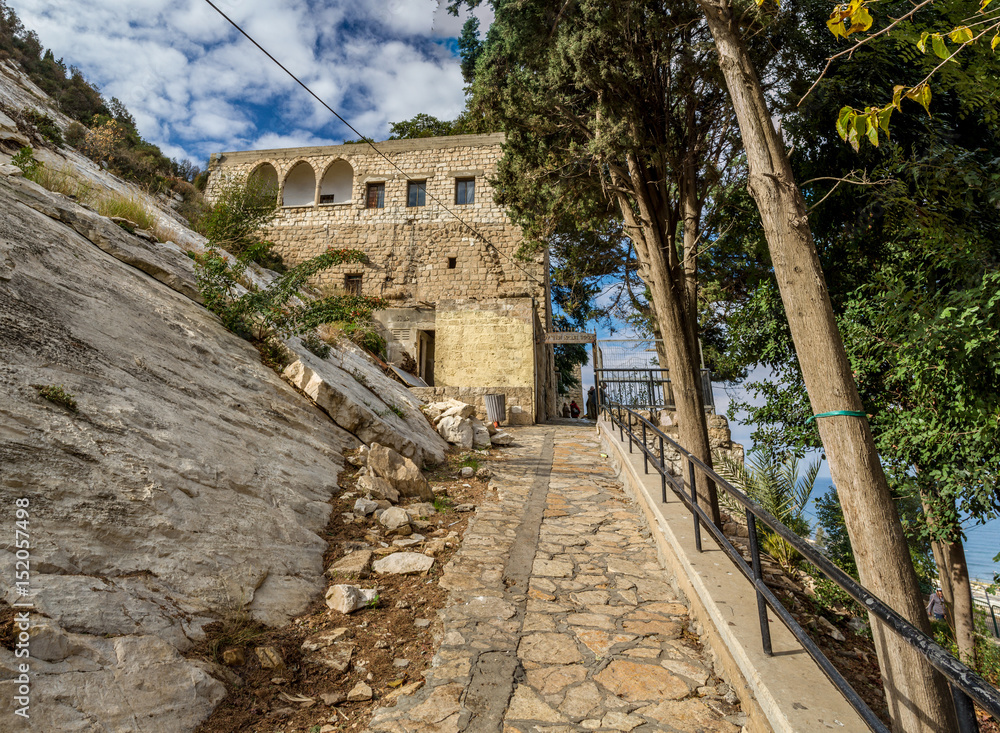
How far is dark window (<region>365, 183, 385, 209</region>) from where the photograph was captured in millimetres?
18078

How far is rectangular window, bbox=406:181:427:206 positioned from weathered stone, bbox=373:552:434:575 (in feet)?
51.6

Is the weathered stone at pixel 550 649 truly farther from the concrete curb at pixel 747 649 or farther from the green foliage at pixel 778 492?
the green foliage at pixel 778 492

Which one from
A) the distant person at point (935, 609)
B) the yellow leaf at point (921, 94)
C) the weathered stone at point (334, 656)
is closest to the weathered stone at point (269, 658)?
the weathered stone at point (334, 656)

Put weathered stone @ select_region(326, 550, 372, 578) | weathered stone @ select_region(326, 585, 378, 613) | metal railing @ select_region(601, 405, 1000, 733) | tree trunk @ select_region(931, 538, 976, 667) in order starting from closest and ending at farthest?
metal railing @ select_region(601, 405, 1000, 733) → weathered stone @ select_region(326, 585, 378, 613) → weathered stone @ select_region(326, 550, 372, 578) → tree trunk @ select_region(931, 538, 976, 667)

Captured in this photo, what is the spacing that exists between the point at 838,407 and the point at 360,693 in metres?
3.10

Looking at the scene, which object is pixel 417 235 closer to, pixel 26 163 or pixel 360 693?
pixel 26 163

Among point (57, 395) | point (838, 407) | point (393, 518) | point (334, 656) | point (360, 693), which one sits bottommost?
point (360, 693)

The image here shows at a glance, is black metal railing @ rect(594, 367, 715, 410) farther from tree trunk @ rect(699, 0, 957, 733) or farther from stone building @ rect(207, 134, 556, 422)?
tree trunk @ rect(699, 0, 957, 733)

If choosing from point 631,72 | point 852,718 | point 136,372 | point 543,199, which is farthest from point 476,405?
point 852,718

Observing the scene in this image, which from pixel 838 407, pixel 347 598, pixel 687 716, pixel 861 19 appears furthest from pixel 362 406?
pixel 861 19

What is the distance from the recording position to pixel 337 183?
63.5 feet

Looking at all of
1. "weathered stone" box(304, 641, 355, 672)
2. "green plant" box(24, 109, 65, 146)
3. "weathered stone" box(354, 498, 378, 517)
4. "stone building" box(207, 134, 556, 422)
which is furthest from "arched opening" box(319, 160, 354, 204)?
"weathered stone" box(304, 641, 355, 672)

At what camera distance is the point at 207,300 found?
19.5 ft

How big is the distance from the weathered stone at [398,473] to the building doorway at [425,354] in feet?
33.6
